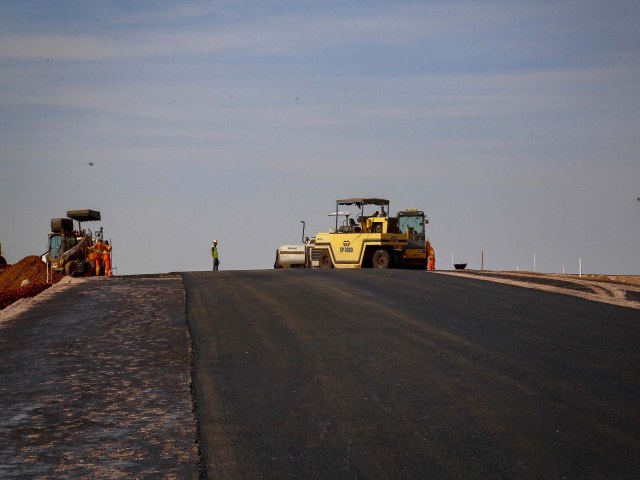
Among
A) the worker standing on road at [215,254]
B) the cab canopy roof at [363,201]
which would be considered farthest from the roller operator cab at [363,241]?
the worker standing on road at [215,254]

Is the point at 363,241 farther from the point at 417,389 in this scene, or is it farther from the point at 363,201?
the point at 417,389

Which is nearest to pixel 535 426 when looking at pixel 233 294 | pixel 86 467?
pixel 86 467

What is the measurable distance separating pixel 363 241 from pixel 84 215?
622 inches

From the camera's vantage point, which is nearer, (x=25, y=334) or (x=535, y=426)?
(x=535, y=426)

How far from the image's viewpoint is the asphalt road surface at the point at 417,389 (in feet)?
22.7

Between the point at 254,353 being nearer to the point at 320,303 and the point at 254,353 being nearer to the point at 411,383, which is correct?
the point at 411,383

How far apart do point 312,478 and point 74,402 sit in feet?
12.2

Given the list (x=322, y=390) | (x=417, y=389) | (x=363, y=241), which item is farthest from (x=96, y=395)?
(x=363, y=241)

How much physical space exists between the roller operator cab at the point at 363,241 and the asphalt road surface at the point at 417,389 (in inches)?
694

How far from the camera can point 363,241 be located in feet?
114

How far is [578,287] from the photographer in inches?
866

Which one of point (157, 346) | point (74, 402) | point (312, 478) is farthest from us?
point (157, 346)

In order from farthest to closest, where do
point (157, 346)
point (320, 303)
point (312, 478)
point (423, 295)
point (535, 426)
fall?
1. point (423, 295)
2. point (320, 303)
3. point (157, 346)
4. point (535, 426)
5. point (312, 478)

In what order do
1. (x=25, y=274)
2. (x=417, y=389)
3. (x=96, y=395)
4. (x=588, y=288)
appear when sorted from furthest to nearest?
(x=25, y=274), (x=588, y=288), (x=96, y=395), (x=417, y=389)
